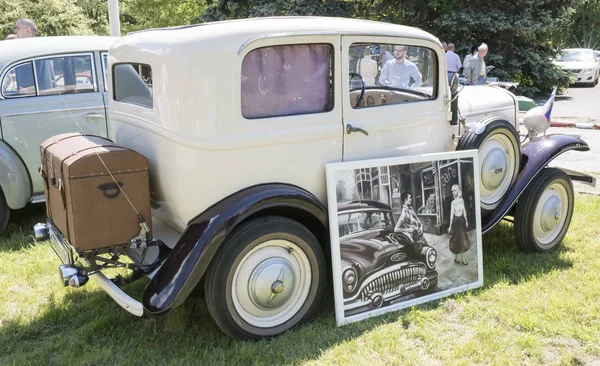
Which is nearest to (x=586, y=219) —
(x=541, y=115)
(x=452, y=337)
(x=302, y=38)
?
(x=541, y=115)

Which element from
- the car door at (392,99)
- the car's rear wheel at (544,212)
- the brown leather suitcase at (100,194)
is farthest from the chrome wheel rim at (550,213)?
the brown leather suitcase at (100,194)

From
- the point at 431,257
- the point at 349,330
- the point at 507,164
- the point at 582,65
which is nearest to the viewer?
the point at 349,330

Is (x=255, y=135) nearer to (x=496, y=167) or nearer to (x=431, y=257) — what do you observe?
(x=431, y=257)

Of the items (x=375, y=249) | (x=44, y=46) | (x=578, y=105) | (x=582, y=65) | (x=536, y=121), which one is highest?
(x=44, y=46)

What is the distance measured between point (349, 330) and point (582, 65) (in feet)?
71.1

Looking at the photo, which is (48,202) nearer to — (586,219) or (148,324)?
(148,324)

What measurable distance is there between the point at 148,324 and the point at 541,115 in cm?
355

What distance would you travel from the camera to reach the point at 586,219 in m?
5.29

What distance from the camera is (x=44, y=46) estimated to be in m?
5.25

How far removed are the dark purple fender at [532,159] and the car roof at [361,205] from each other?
1.10m

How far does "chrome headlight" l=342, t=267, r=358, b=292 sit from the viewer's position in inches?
132

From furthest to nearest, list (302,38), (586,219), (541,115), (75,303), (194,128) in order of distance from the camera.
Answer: (586,219) → (541,115) → (75,303) → (302,38) → (194,128)

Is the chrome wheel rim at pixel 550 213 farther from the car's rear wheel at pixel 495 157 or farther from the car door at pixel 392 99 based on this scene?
the car door at pixel 392 99

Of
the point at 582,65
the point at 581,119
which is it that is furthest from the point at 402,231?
the point at 582,65
